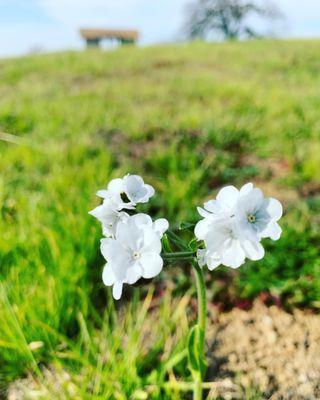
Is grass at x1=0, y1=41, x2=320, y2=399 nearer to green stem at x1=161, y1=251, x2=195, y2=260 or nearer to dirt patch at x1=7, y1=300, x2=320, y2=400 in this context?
dirt patch at x1=7, y1=300, x2=320, y2=400

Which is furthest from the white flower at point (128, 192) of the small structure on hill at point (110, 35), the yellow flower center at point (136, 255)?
the small structure on hill at point (110, 35)

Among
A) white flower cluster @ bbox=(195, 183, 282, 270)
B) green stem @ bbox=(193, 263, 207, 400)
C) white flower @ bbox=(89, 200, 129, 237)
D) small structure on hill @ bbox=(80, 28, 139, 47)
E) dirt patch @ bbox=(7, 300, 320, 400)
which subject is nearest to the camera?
white flower cluster @ bbox=(195, 183, 282, 270)

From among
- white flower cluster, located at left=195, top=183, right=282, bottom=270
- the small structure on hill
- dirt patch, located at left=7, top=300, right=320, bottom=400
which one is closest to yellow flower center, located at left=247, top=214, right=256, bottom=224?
white flower cluster, located at left=195, top=183, right=282, bottom=270

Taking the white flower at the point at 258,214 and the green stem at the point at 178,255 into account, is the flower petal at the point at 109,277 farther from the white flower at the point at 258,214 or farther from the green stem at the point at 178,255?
the white flower at the point at 258,214

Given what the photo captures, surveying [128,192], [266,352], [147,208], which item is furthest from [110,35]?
[128,192]

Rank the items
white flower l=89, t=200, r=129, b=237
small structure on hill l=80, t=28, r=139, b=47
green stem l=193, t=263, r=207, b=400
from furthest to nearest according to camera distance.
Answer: small structure on hill l=80, t=28, r=139, b=47, green stem l=193, t=263, r=207, b=400, white flower l=89, t=200, r=129, b=237

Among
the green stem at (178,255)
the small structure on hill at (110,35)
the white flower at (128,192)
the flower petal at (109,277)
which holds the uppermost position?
the small structure on hill at (110,35)
